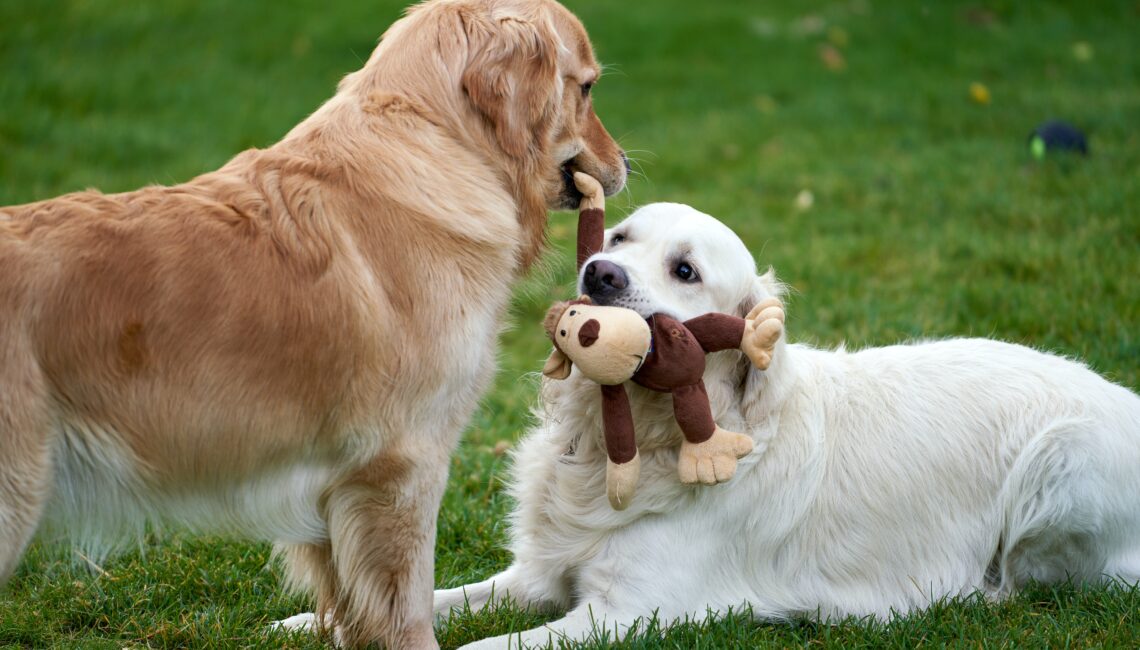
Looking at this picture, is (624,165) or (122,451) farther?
(624,165)

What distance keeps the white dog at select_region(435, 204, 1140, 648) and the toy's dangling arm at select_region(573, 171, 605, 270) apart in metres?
0.08

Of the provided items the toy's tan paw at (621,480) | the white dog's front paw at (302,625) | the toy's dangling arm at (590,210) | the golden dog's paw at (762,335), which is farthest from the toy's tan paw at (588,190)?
the white dog's front paw at (302,625)

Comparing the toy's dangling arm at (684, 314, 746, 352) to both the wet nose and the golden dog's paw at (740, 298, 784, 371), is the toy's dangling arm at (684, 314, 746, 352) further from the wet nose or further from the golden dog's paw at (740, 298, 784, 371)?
the wet nose

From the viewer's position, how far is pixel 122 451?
8.27 ft

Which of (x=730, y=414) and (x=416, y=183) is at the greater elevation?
(x=416, y=183)

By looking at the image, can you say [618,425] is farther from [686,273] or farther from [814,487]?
[814,487]

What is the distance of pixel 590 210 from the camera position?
10.6 feet

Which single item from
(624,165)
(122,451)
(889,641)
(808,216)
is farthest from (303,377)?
(808,216)

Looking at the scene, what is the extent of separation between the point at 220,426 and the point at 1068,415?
246 cm

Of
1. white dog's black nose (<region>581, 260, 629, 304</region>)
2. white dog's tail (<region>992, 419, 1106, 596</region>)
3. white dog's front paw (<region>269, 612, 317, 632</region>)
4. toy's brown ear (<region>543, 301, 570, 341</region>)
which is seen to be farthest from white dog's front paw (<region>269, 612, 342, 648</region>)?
white dog's tail (<region>992, 419, 1106, 596</region>)

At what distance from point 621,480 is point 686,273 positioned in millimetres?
612

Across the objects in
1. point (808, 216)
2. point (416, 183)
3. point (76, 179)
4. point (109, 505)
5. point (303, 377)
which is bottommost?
point (808, 216)

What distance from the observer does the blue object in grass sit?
7.83m

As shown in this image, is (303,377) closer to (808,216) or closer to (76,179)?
(808,216)
